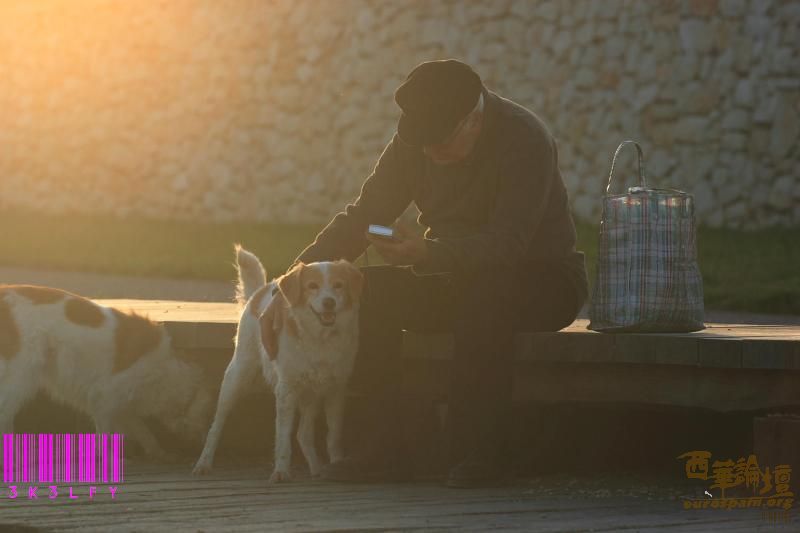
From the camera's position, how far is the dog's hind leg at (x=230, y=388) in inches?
215

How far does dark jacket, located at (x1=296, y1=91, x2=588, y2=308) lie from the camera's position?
189 inches

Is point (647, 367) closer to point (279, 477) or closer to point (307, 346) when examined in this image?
point (307, 346)

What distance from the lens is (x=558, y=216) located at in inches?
203

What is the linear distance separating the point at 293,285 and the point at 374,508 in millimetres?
1060

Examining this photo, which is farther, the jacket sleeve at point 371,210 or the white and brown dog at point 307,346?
the jacket sleeve at point 371,210

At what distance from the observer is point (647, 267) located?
204 inches

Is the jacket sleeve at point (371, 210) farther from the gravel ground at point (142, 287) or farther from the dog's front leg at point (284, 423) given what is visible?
the gravel ground at point (142, 287)

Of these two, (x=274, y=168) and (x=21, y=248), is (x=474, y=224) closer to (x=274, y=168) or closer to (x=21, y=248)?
(x=21, y=248)

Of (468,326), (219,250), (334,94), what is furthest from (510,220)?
(334,94)

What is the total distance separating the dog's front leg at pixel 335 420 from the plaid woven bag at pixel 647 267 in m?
0.97

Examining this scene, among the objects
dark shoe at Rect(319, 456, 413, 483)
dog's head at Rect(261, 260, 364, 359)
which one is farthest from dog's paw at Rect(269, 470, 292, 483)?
dog's head at Rect(261, 260, 364, 359)

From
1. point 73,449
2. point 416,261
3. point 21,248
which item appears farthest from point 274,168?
point 416,261

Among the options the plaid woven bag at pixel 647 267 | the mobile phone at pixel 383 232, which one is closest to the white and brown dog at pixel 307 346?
the mobile phone at pixel 383 232

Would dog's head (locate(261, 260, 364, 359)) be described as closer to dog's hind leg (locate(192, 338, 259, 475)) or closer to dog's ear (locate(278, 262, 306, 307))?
dog's ear (locate(278, 262, 306, 307))
